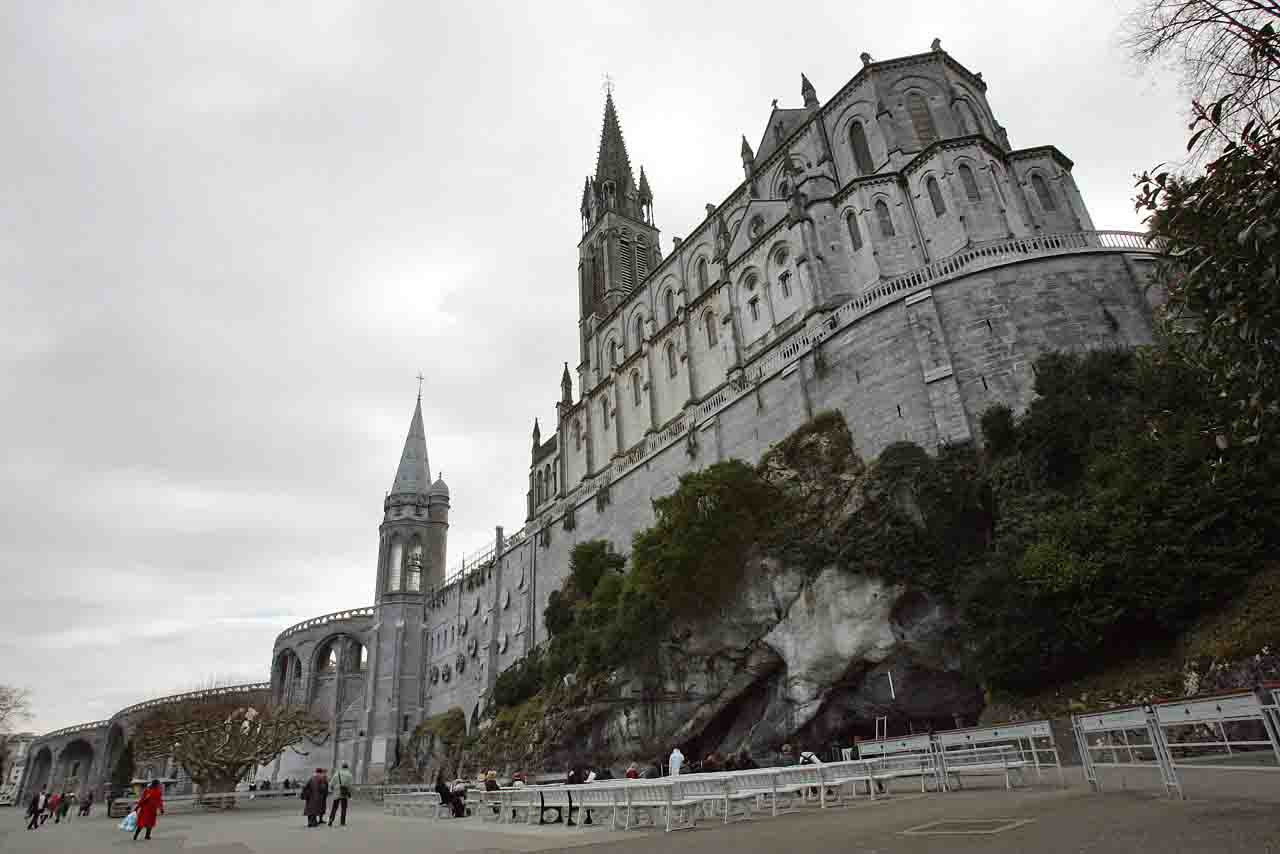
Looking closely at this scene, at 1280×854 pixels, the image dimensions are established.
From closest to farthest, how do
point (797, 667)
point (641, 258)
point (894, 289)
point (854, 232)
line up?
point (797, 667) < point (894, 289) < point (854, 232) < point (641, 258)

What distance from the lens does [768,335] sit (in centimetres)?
3766

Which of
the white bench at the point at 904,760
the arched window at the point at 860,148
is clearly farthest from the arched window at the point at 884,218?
the white bench at the point at 904,760

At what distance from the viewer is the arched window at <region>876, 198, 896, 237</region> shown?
34.6 metres

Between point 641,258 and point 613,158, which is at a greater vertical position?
point 613,158

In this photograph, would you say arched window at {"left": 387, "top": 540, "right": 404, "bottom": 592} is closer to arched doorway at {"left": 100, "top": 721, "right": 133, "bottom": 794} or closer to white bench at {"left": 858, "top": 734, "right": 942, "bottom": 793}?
arched doorway at {"left": 100, "top": 721, "right": 133, "bottom": 794}

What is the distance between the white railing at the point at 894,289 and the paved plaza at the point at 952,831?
737 inches

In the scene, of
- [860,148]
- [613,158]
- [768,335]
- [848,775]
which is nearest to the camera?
[848,775]

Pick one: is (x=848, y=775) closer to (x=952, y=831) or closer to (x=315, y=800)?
(x=952, y=831)

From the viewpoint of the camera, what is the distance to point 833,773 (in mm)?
13938

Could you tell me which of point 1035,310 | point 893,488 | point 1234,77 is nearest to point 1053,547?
point 893,488

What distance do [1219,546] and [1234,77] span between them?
1321 cm

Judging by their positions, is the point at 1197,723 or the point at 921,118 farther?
the point at 921,118

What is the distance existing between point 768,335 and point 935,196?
10009 millimetres

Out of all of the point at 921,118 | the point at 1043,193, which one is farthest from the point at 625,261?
the point at 1043,193
